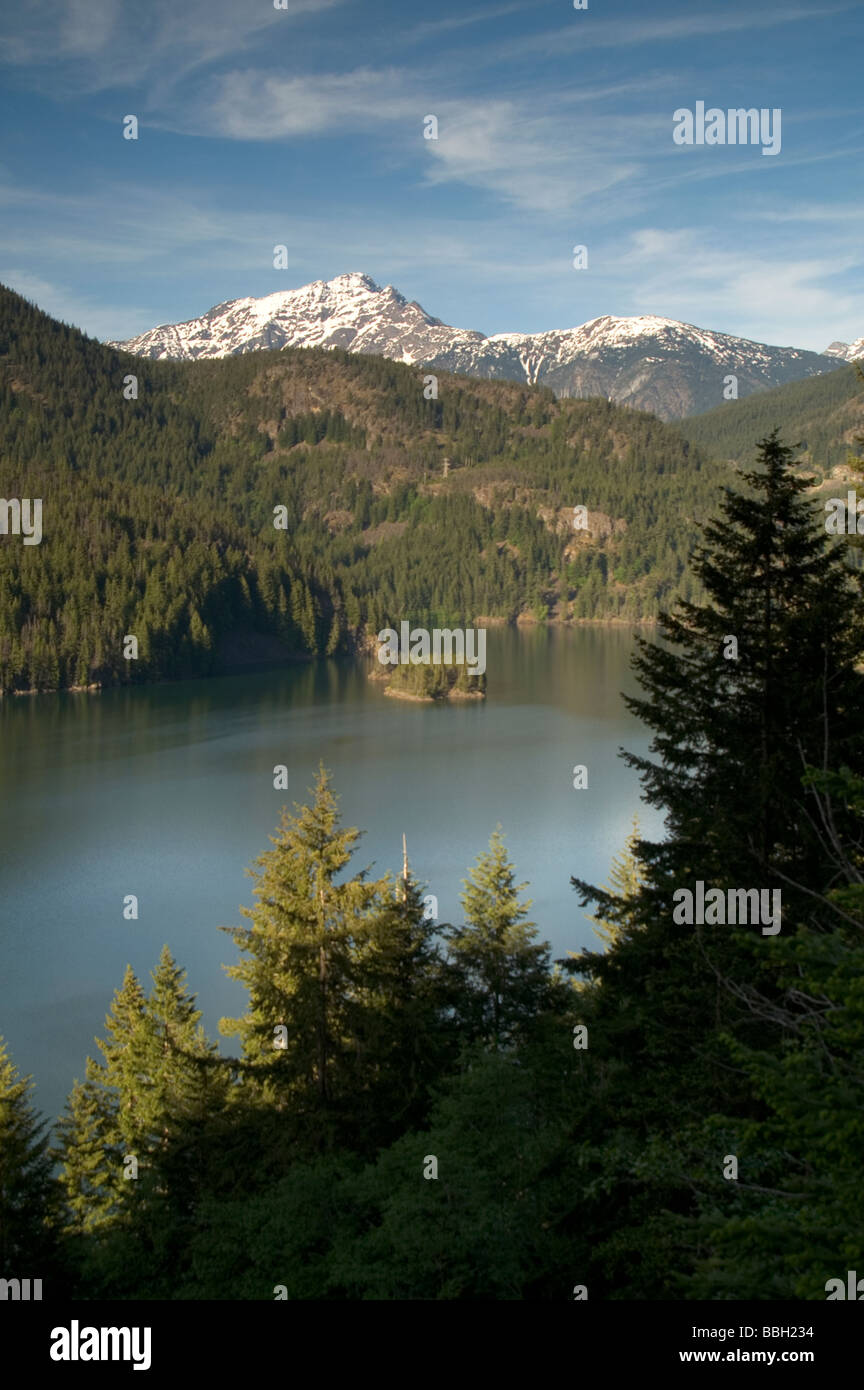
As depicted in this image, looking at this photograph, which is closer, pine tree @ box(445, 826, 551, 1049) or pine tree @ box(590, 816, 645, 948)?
pine tree @ box(590, 816, 645, 948)

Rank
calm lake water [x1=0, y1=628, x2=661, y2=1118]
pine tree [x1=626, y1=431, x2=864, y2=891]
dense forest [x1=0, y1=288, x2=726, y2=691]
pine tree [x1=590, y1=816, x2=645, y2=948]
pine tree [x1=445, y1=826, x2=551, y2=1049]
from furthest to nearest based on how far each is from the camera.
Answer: dense forest [x1=0, y1=288, x2=726, y2=691] → calm lake water [x1=0, y1=628, x2=661, y2=1118] → pine tree [x1=445, y1=826, x2=551, y2=1049] → pine tree [x1=590, y1=816, x2=645, y2=948] → pine tree [x1=626, y1=431, x2=864, y2=891]

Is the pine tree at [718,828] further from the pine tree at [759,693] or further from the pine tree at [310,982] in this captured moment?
the pine tree at [310,982]

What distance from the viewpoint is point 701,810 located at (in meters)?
12.4

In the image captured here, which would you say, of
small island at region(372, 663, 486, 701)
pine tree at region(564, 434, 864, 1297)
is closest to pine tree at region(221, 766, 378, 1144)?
pine tree at region(564, 434, 864, 1297)

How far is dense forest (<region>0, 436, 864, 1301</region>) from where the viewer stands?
6.93m

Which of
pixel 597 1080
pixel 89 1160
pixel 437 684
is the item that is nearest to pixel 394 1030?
pixel 597 1080

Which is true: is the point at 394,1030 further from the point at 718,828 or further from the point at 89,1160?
the point at 89,1160

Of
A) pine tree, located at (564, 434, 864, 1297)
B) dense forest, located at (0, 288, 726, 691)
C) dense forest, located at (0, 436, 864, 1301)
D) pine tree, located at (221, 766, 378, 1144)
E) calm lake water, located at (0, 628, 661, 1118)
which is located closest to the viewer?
→ dense forest, located at (0, 436, 864, 1301)

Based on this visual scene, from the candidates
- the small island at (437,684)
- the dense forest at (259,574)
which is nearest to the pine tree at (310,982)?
the dense forest at (259,574)

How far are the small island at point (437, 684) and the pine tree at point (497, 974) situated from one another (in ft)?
209

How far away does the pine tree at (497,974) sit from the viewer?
60.2 ft

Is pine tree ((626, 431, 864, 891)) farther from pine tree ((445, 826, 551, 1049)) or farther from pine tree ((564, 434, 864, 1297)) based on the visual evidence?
pine tree ((445, 826, 551, 1049))

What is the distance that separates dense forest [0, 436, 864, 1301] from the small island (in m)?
65.9

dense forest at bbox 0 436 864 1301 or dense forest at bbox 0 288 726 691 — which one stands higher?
dense forest at bbox 0 288 726 691
